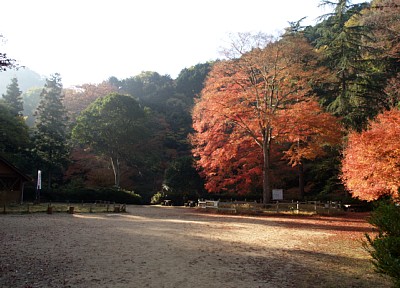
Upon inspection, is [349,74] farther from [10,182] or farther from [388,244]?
[10,182]

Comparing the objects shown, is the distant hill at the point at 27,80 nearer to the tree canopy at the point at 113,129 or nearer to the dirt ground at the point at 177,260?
the tree canopy at the point at 113,129

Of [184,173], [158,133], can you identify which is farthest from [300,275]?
[158,133]

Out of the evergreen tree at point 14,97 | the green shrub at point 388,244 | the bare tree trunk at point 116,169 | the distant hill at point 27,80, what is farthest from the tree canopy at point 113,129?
the distant hill at point 27,80

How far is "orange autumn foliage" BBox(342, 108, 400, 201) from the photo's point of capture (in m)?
12.6

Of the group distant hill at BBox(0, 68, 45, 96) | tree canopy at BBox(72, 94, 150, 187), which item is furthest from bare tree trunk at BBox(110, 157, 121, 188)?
distant hill at BBox(0, 68, 45, 96)

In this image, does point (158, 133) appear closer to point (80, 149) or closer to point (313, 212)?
point (80, 149)

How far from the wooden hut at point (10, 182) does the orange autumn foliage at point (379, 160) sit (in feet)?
86.0

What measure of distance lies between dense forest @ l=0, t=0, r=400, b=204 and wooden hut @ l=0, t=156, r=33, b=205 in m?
5.15

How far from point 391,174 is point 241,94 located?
Answer: 1259cm

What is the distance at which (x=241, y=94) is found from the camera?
23.2m

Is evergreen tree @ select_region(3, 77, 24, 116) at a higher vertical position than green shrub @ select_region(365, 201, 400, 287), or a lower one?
higher

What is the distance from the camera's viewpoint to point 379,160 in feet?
43.3

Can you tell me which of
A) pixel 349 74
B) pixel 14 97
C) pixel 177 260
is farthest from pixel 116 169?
pixel 177 260

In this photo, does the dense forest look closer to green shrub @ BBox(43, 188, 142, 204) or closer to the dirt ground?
green shrub @ BBox(43, 188, 142, 204)
